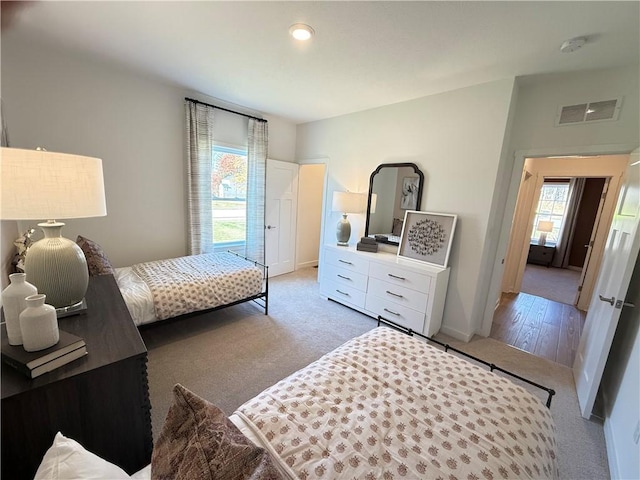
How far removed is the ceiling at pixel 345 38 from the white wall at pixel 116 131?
9.5 inches

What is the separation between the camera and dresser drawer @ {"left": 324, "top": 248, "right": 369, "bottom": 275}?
3.26 meters

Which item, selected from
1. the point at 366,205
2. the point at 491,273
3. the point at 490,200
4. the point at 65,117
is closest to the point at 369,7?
the point at 490,200

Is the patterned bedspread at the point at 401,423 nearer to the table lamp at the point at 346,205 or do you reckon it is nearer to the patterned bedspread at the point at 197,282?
the patterned bedspread at the point at 197,282

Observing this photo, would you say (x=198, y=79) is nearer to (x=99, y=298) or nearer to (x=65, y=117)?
(x=65, y=117)

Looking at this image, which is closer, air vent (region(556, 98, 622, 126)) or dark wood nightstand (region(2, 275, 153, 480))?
dark wood nightstand (region(2, 275, 153, 480))

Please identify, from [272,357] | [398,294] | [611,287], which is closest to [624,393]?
[611,287]

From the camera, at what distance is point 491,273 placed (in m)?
2.95

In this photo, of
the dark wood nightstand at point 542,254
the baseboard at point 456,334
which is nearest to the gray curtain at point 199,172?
the baseboard at point 456,334

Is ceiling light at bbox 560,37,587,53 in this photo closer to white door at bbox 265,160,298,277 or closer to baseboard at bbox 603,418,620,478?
baseboard at bbox 603,418,620,478

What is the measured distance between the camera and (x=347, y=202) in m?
3.51

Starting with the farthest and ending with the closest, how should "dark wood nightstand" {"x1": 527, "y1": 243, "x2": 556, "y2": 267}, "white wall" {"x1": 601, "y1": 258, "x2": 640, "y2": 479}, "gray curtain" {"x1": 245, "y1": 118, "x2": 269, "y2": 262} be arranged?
1. "dark wood nightstand" {"x1": 527, "y1": 243, "x2": 556, "y2": 267}
2. "gray curtain" {"x1": 245, "y1": 118, "x2": 269, "y2": 262}
3. "white wall" {"x1": 601, "y1": 258, "x2": 640, "y2": 479}

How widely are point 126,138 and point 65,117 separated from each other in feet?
1.66

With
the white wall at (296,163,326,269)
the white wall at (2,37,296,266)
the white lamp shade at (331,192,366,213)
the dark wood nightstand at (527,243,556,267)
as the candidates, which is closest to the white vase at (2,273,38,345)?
the white wall at (2,37,296,266)

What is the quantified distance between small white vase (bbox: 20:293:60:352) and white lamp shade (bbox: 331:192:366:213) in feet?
9.58
